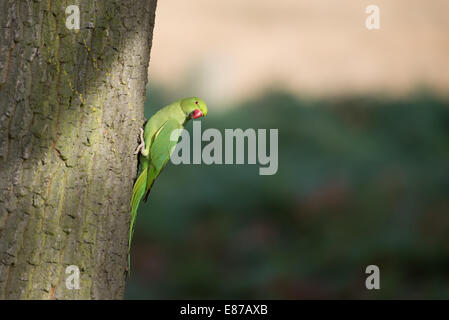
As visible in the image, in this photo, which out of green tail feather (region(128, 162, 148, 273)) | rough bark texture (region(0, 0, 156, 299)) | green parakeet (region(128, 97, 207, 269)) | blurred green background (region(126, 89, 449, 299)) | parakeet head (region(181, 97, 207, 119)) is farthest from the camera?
blurred green background (region(126, 89, 449, 299))

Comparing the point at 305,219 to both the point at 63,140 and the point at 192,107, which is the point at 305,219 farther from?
the point at 63,140

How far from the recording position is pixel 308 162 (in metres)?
4.93

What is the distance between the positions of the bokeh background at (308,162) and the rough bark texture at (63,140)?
2.21 meters

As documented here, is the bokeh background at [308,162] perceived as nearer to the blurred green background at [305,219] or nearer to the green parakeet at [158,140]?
the blurred green background at [305,219]

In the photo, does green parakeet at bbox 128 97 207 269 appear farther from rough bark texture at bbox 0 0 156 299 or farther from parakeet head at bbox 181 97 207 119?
rough bark texture at bbox 0 0 156 299

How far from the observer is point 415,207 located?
4398 mm

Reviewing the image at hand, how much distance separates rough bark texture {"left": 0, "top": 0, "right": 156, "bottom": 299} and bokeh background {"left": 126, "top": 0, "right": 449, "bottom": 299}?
86.9 inches

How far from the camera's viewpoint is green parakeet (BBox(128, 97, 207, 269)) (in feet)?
7.16

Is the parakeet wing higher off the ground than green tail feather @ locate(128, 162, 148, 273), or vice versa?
the parakeet wing

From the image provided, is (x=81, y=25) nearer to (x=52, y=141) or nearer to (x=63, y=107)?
(x=63, y=107)

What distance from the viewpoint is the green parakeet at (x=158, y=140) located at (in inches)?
85.9

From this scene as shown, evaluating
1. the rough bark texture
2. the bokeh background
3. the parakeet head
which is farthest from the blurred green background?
the rough bark texture

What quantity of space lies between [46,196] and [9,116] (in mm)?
275

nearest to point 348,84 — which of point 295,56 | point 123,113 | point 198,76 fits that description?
point 295,56
